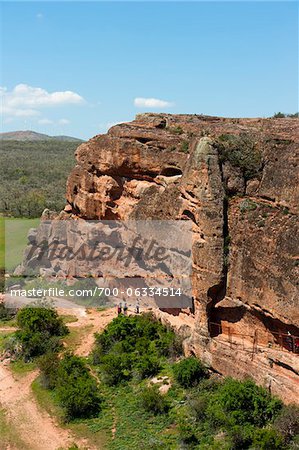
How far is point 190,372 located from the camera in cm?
1834

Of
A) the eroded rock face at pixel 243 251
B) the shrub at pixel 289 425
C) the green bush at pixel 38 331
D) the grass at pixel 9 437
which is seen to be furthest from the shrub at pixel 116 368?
the shrub at pixel 289 425

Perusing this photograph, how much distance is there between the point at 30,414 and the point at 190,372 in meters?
6.25

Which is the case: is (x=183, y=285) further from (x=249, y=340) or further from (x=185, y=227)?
(x=249, y=340)

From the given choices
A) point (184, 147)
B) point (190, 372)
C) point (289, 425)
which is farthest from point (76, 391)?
point (184, 147)

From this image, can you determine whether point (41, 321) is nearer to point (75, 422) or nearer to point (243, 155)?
point (75, 422)

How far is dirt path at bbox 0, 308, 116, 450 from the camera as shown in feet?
55.8

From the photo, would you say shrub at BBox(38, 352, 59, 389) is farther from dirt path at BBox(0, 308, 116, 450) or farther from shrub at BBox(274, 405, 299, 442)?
shrub at BBox(274, 405, 299, 442)

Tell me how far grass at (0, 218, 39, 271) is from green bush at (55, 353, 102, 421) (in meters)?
17.3

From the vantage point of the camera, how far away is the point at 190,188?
63.7 ft

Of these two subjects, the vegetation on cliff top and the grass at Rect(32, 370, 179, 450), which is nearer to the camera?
the grass at Rect(32, 370, 179, 450)

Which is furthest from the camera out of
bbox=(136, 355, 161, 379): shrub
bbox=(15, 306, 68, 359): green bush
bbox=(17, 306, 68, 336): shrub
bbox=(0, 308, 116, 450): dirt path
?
bbox=(17, 306, 68, 336): shrub

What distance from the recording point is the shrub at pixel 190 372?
18.4 m

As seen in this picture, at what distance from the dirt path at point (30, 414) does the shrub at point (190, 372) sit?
4.24m

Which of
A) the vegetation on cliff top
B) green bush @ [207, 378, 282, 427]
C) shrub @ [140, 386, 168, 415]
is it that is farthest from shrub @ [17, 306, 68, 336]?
the vegetation on cliff top
